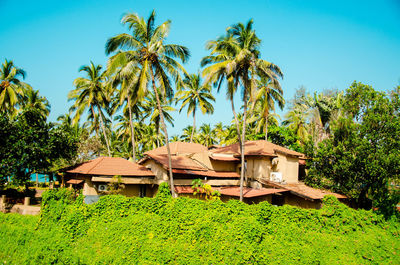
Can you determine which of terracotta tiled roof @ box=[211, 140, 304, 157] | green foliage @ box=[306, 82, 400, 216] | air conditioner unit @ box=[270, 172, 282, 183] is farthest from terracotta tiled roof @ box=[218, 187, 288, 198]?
green foliage @ box=[306, 82, 400, 216]

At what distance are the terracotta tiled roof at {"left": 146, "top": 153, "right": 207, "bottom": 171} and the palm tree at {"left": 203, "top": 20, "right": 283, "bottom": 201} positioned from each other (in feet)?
21.7

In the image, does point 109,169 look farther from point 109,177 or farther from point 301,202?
point 301,202

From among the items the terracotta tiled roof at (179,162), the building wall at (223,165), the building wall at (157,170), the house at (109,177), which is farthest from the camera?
the building wall at (223,165)

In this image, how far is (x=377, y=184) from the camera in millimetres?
18719

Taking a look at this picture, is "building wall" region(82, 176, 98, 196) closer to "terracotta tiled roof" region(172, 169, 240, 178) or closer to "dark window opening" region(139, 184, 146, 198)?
"dark window opening" region(139, 184, 146, 198)

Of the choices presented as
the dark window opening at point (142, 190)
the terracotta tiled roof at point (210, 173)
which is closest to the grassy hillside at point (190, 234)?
the terracotta tiled roof at point (210, 173)

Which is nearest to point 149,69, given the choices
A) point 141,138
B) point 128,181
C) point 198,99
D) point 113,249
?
point 128,181

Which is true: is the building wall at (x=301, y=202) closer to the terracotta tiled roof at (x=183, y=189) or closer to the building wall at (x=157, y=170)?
the terracotta tiled roof at (x=183, y=189)

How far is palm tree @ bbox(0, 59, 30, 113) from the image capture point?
26344mm

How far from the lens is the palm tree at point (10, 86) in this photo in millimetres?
26344

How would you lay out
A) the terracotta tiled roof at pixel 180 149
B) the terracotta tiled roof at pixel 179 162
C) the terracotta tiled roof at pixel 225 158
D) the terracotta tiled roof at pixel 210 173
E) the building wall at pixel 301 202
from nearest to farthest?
1. the building wall at pixel 301 202
2. the terracotta tiled roof at pixel 210 173
3. the terracotta tiled roof at pixel 179 162
4. the terracotta tiled roof at pixel 225 158
5. the terracotta tiled roof at pixel 180 149

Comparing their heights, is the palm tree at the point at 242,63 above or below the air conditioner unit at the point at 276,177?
above

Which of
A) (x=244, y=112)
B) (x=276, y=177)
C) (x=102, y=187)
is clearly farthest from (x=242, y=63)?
(x=102, y=187)

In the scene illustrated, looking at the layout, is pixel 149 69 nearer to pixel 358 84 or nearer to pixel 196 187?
pixel 196 187
